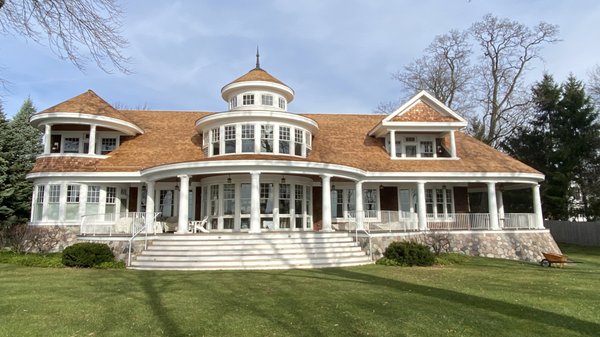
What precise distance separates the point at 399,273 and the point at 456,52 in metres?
31.1

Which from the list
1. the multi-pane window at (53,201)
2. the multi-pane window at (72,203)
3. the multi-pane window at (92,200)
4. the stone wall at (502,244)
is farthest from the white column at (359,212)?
the multi-pane window at (53,201)

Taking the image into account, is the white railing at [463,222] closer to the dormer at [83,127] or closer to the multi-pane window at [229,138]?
the multi-pane window at [229,138]

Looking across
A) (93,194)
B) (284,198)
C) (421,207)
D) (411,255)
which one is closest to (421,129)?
(421,207)

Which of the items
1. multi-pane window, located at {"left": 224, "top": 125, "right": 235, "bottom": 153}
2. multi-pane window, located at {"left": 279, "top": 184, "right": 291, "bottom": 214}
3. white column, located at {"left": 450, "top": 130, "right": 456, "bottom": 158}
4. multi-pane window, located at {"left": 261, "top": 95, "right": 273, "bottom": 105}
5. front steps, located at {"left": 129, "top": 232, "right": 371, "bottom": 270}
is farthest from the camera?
white column, located at {"left": 450, "top": 130, "right": 456, "bottom": 158}

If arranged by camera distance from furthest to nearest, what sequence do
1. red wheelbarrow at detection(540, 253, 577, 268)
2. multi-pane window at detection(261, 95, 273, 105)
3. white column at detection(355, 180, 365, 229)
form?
multi-pane window at detection(261, 95, 273, 105) < white column at detection(355, 180, 365, 229) < red wheelbarrow at detection(540, 253, 577, 268)

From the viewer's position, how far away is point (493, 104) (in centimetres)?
3647

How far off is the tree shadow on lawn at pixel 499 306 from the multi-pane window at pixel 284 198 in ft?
24.7

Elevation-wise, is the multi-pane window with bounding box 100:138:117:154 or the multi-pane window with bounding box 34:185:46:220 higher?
the multi-pane window with bounding box 100:138:117:154

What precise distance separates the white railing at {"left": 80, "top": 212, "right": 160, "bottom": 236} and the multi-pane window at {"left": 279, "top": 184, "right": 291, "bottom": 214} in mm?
5576

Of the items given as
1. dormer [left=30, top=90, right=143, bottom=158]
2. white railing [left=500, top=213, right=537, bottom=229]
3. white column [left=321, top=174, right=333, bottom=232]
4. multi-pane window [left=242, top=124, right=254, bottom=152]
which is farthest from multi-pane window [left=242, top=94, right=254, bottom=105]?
white railing [left=500, top=213, right=537, bottom=229]

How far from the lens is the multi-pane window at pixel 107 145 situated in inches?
880

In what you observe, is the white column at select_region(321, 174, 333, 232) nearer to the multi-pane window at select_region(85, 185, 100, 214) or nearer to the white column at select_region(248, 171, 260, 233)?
the white column at select_region(248, 171, 260, 233)

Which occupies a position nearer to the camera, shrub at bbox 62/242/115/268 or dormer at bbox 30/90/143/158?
shrub at bbox 62/242/115/268

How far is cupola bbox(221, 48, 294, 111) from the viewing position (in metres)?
22.2
